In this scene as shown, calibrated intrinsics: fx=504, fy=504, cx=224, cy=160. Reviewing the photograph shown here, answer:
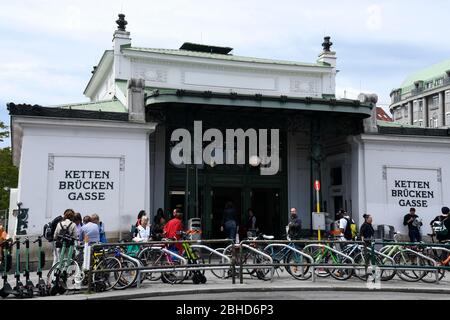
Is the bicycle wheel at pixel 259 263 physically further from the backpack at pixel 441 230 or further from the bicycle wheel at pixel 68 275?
the backpack at pixel 441 230

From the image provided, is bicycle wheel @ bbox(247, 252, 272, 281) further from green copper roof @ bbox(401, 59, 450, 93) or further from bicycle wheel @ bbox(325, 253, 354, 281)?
green copper roof @ bbox(401, 59, 450, 93)

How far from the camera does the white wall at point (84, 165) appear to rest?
55.6 feet

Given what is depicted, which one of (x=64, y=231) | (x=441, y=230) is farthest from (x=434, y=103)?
(x=64, y=231)

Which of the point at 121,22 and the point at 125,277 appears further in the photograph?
the point at 121,22

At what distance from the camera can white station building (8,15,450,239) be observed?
17438 mm

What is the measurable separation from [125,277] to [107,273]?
1.63 ft

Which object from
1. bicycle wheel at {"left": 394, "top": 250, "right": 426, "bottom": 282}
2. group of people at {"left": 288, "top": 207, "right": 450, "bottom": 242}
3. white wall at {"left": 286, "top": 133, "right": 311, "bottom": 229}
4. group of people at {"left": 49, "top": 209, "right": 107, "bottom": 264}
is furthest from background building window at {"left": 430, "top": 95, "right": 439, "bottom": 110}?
group of people at {"left": 49, "top": 209, "right": 107, "bottom": 264}

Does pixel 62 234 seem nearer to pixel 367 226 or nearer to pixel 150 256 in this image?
pixel 150 256

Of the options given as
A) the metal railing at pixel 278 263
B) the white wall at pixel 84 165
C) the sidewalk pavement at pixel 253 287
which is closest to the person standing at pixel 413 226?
the metal railing at pixel 278 263

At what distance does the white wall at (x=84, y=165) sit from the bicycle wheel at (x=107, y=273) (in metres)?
6.40

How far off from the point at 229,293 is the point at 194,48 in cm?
1820

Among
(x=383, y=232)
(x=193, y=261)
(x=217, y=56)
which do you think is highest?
(x=217, y=56)

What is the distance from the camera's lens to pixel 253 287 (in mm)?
11688

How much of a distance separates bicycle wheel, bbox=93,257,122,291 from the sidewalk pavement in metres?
0.23
